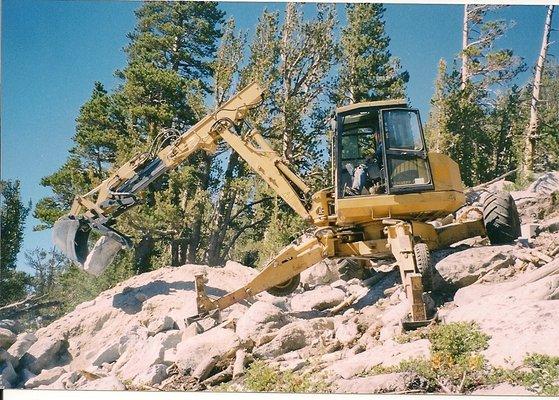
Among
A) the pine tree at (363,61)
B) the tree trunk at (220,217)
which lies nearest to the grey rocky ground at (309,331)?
the tree trunk at (220,217)

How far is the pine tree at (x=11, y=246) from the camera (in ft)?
41.2

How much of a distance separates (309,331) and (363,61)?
1210 centimetres

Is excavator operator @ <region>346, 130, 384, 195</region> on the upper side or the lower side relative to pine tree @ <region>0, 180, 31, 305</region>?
lower

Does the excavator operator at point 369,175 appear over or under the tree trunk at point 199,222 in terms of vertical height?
under

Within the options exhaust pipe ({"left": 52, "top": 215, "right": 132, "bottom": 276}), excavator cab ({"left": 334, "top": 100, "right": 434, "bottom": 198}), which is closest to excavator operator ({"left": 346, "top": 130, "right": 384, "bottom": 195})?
excavator cab ({"left": 334, "top": 100, "right": 434, "bottom": 198})

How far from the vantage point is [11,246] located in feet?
42.7

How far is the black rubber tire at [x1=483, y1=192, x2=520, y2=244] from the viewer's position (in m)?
8.51

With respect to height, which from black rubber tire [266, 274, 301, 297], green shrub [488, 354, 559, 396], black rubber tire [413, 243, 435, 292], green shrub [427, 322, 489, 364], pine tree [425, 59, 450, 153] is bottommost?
green shrub [488, 354, 559, 396]

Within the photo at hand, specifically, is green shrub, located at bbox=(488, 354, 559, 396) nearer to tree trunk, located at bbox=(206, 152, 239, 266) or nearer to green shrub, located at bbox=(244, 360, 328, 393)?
green shrub, located at bbox=(244, 360, 328, 393)

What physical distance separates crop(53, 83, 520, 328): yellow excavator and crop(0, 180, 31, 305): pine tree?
3.71m

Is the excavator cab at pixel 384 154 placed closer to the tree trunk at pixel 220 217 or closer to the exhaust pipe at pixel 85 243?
the exhaust pipe at pixel 85 243

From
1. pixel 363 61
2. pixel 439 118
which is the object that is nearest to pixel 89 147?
pixel 363 61

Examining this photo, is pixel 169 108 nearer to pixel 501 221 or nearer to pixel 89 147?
pixel 89 147

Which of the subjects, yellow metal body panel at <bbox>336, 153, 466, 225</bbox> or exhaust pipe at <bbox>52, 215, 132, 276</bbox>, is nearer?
yellow metal body panel at <bbox>336, 153, 466, 225</bbox>
